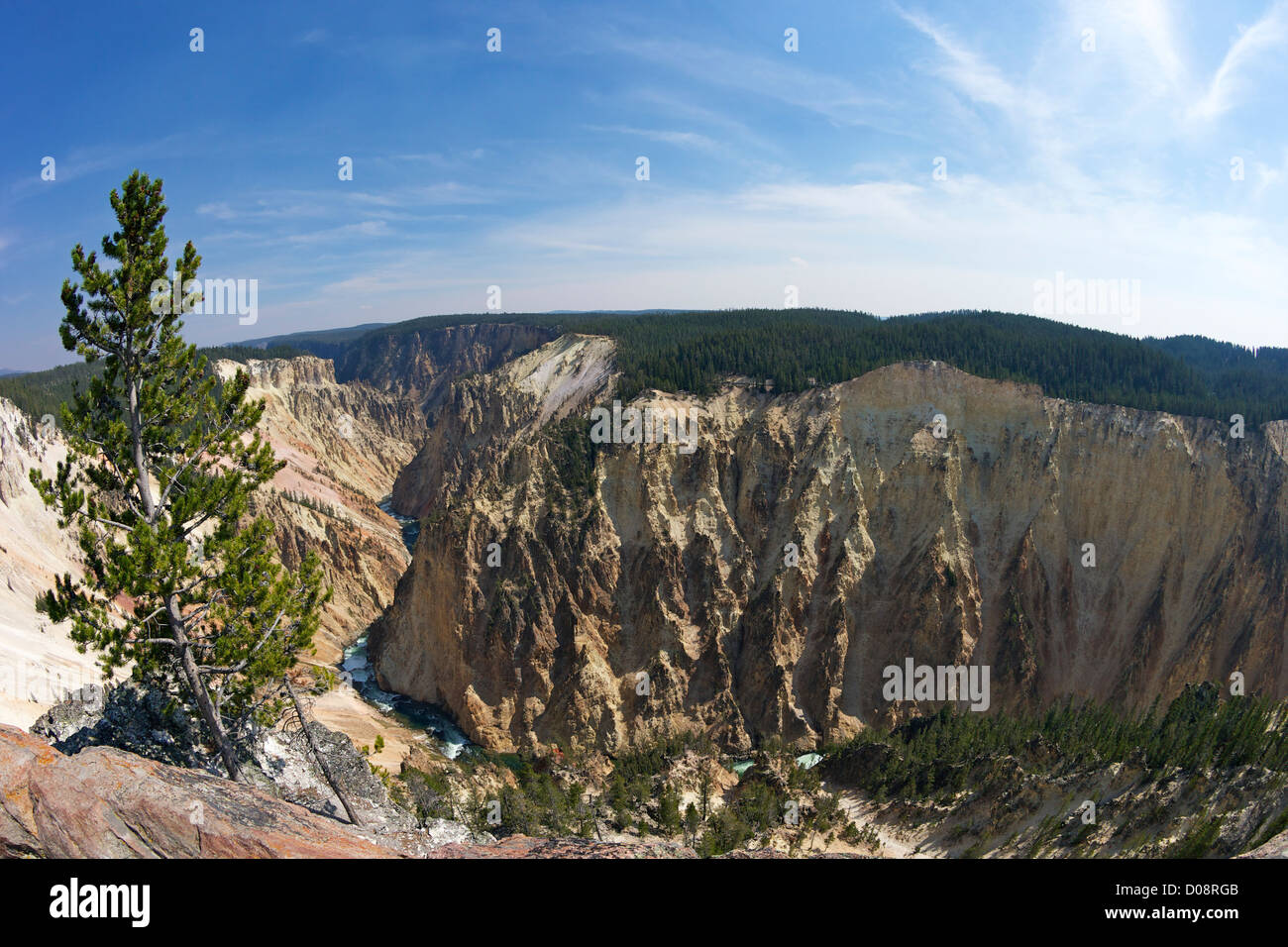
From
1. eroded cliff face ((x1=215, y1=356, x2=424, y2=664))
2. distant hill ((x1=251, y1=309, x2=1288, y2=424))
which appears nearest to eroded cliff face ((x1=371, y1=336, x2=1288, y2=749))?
distant hill ((x1=251, y1=309, x2=1288, y2=424))

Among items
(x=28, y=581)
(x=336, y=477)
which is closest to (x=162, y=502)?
(x=28, y=581)

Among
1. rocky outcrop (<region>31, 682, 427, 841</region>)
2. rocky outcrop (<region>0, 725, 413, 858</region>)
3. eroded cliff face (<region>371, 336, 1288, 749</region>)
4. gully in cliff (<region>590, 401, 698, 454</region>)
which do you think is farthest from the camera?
gully in cliff (<region>590, 401, 698, 454</region>)

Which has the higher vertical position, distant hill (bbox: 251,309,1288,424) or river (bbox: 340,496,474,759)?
distant hill (bbox: 251,309,1288,424)

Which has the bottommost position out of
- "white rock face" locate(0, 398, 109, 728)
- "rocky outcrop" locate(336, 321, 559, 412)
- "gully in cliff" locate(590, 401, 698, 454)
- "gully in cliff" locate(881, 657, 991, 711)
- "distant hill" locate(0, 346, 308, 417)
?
"gully in cliff" locate(881, 657, 991, 711)

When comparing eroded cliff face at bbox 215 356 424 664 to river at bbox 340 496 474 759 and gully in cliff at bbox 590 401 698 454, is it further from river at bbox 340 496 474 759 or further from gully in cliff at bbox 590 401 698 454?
gully in cliff at bbox 590 401 698 454

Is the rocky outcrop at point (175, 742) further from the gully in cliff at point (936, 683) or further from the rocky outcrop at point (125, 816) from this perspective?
the gully in cliff at point (936, 683)

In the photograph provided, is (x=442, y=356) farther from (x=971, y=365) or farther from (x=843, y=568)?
(x=843, y=568)
